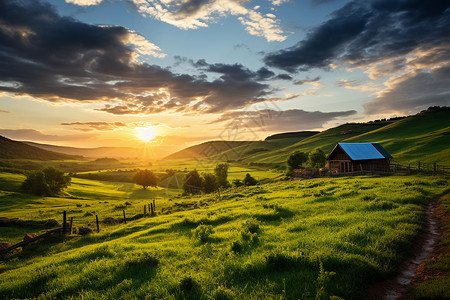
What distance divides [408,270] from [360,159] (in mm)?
44550

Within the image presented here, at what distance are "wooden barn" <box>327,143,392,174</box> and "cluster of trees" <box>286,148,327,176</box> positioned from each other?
14.4 metres

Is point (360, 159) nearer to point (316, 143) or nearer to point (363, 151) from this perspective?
point (363, 151)

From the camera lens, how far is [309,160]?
67875 millimetres

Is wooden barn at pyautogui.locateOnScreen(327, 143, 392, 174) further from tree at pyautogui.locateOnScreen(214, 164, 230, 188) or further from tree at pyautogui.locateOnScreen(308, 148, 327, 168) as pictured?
tree at pyautogui.locateOnScreen(214, 164, 230, 188)

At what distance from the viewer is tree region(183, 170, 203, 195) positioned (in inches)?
2960

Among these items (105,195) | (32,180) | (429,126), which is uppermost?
(429,126)

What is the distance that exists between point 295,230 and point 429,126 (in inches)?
4947

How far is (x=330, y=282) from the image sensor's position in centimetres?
676

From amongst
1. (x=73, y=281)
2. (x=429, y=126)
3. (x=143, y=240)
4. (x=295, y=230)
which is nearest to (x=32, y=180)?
(x=143, y=240)

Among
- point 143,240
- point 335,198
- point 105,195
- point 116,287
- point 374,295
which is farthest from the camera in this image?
point 105,195

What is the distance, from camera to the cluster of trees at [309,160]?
66.3 m

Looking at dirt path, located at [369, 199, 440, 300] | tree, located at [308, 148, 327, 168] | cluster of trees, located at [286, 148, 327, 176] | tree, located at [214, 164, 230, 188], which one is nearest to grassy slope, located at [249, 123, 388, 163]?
cluster of trees, located at [286, 148, 327, 176]

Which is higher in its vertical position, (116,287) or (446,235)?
(446,235)

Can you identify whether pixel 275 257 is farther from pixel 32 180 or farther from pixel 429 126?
pixel 429 126
